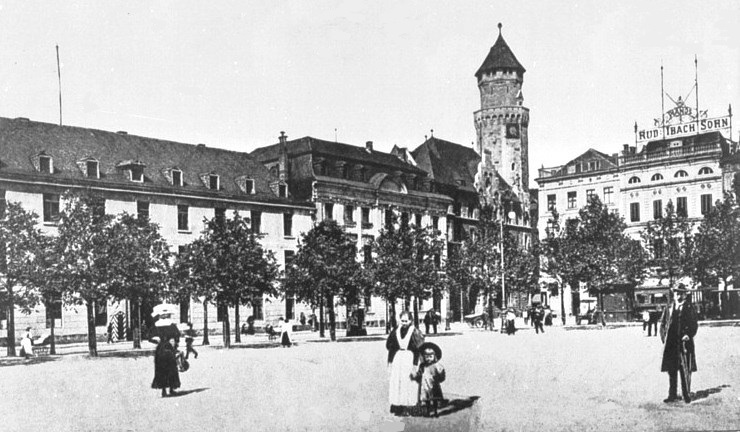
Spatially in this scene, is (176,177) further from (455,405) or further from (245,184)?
(455,405)

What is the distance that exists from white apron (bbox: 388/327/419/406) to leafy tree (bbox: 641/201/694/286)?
136 ft

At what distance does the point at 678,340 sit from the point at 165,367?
10322 mm

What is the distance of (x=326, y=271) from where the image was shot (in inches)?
1478

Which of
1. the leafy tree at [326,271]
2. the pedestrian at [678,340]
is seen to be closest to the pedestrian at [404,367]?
the pedestrian at [678,340]

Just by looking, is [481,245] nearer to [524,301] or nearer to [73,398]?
[524,301]

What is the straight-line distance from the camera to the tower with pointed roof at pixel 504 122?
278 ft

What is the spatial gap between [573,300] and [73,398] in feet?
204

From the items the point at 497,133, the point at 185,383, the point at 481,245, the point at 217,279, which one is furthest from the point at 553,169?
the point at 185,383

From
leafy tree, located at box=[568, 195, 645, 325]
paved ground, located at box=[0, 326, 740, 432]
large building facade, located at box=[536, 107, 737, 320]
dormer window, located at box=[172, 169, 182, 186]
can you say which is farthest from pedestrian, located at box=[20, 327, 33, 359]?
large building facade, located at box=[536, 107, 737, 320]

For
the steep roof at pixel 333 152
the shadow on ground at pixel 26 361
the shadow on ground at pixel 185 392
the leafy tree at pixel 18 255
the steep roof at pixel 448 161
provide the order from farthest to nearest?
the steep roof at pixel 448 161 < the steep roof at pixel 333 152 < the leafy tree at pixel 18 255 < the shadow on ground at pixel 26 361 < the shadow on ground at pixel 185 392

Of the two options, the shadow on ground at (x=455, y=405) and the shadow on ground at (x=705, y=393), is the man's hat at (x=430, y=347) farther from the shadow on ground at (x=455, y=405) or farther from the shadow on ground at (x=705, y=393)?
the shadow on ground at (x=705, y=393)

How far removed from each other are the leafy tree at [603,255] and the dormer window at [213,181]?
2342cm

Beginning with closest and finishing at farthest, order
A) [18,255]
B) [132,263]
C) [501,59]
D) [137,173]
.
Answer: [18,255]
[132,263]
[137,173]
[501,59]

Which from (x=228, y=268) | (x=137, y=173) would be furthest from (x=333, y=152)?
(x=228, y=268)
